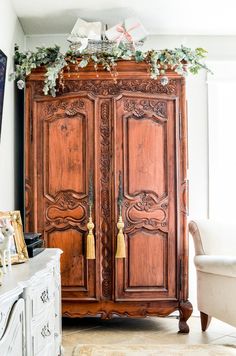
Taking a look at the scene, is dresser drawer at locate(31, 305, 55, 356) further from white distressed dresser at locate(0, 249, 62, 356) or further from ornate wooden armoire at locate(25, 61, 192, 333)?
ornate wooden armoire at locate(25, 61, 192, 333)

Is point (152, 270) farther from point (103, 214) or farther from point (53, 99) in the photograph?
point (53, 99)

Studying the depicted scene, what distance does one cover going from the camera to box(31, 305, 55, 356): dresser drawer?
8.81ft

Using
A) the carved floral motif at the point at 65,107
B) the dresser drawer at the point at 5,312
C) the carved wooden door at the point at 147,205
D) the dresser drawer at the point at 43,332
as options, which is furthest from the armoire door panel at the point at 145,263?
the dresser drawer at the point at 5,312

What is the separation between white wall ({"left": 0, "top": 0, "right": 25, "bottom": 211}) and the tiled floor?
105 centimetres

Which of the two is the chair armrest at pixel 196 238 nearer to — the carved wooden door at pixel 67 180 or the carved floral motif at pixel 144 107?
the carved wooden door at pixel 67 180

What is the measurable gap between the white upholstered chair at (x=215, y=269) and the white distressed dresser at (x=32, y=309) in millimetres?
1143

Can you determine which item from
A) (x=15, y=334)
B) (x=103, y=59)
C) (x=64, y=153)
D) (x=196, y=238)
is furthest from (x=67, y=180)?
(x=15, y=334)

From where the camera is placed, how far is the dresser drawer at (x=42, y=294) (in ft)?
8.84

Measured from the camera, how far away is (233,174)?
4848 millimetres

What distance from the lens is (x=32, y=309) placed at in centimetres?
265

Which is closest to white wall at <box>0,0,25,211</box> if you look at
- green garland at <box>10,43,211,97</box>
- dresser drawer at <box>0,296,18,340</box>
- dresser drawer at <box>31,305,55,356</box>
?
green garland at <box>10,43,211,97</box>

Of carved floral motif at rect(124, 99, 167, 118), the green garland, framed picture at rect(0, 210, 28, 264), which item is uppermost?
the green garland

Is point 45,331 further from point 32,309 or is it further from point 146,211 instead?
point 146,211

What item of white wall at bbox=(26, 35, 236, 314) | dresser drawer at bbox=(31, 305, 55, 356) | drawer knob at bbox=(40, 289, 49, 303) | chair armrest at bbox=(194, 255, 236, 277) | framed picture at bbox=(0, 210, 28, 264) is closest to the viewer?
dresser drawer at bbox=(31, 305, 55, 356)
